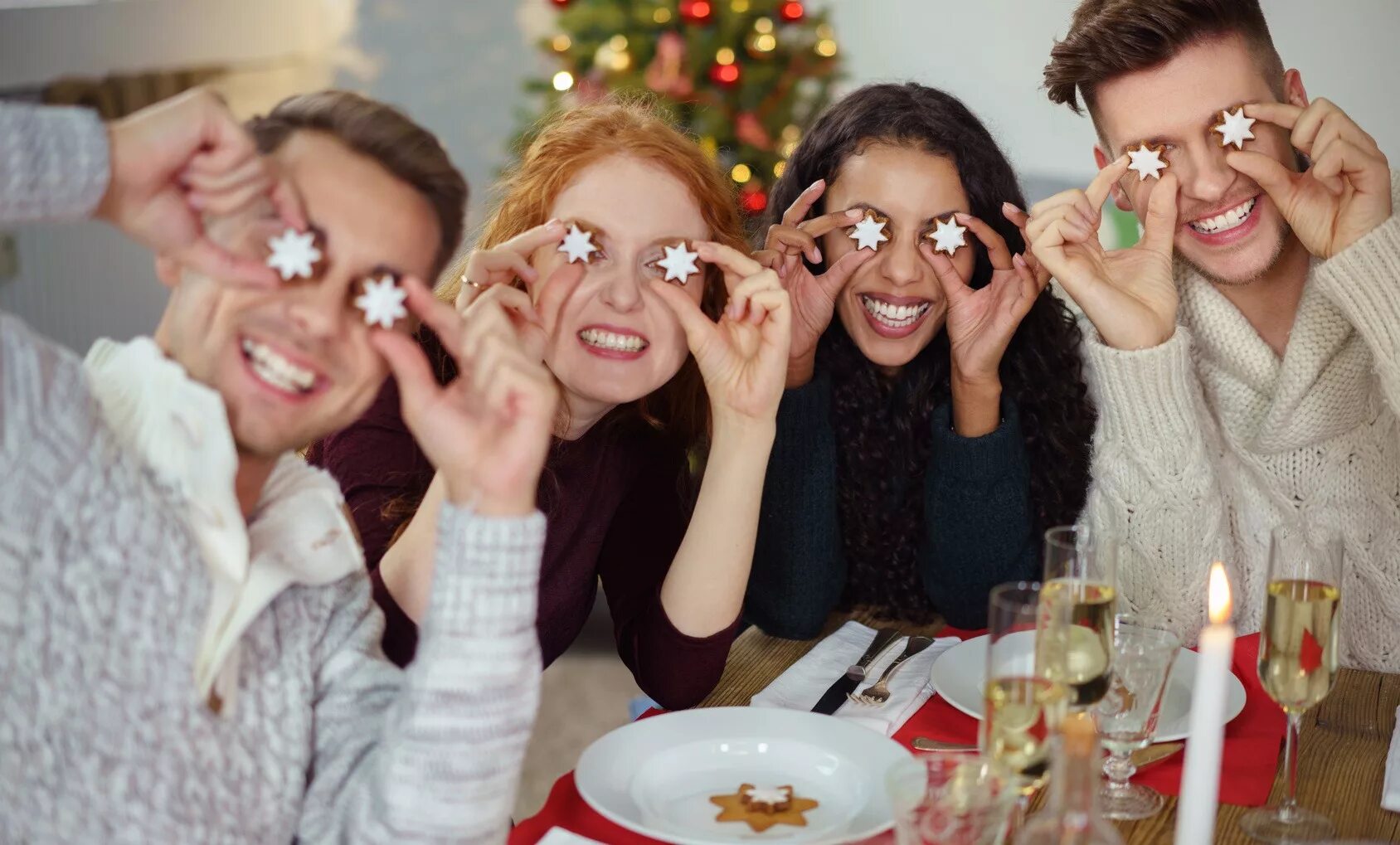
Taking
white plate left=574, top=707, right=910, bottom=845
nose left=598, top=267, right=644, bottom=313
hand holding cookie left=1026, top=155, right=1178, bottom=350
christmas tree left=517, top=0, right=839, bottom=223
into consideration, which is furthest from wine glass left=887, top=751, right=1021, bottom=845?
christmas tree left=517, top=0, right=839, bottom=223

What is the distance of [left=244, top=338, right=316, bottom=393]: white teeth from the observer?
1156 millimetres

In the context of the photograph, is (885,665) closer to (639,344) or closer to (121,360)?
(639,344)

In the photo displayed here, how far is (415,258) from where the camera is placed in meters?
1.22

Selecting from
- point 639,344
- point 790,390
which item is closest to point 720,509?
point 639,344

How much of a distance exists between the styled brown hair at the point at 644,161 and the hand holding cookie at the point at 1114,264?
20.8 inches

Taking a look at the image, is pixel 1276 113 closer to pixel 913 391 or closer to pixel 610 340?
pixel 913 391

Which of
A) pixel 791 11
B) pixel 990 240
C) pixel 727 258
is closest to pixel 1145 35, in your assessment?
pixel 990 240

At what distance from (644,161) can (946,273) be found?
0.63 metres

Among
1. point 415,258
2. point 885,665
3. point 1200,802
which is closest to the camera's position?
point 1200,802

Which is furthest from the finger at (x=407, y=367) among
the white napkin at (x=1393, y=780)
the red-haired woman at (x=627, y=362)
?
the white napkin at (x=1393, y=780)

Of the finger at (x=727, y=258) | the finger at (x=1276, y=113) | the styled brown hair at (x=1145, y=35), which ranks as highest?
the styled brown hair at (x=1145, y=35)

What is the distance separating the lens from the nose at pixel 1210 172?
7.06ft

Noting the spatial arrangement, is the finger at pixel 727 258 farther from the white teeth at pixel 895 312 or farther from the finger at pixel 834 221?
the white teeth at pixel 895 312

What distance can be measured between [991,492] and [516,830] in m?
1.18
